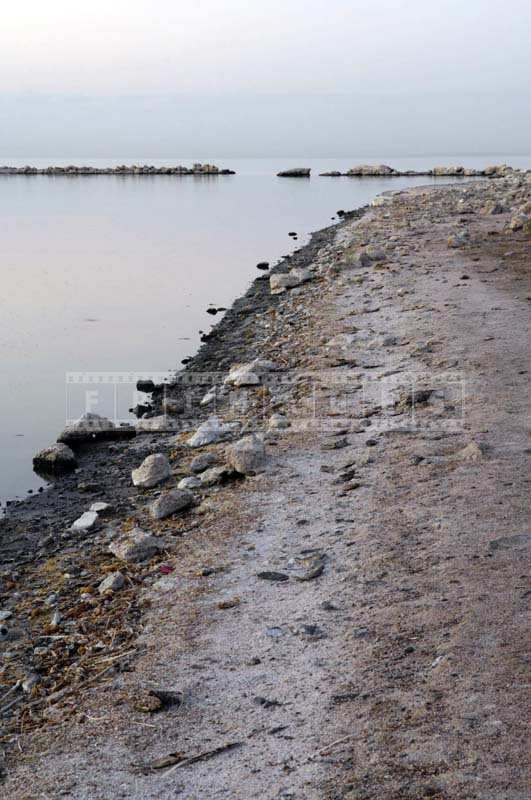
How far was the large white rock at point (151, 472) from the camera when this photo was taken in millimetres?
7984

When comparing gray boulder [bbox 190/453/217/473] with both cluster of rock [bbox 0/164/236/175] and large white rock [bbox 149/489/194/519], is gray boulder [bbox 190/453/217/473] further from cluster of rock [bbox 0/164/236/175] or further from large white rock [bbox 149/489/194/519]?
cluster of rock [bbox 0/164/236/175]

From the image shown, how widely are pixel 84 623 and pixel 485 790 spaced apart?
2.85 m

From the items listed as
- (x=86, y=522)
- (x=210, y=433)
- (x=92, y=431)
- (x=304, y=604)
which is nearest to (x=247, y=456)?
(x=86, y=522)

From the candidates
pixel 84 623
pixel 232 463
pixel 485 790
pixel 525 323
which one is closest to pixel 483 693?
pixel 485 790

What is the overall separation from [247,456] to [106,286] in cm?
1669

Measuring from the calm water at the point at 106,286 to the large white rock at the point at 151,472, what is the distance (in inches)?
52.9

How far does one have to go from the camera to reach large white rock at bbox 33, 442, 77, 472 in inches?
358

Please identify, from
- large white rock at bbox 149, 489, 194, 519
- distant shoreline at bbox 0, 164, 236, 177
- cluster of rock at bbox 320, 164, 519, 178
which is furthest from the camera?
distant shoreline at bbox 0, 164, 236, 177

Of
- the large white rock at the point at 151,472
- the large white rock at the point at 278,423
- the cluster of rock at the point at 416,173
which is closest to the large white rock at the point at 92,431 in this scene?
the large white rock at the point at 151,472

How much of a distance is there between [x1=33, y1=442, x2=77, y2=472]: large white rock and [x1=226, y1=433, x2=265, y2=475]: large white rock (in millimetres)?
2155

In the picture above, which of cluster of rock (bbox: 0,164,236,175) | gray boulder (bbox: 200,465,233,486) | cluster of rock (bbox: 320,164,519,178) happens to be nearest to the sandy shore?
gray boulder (bbox: 200,465,233,486)

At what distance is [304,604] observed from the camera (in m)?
5.20

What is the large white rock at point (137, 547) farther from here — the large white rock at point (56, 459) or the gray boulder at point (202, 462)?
the large white rock at point (56, 459)

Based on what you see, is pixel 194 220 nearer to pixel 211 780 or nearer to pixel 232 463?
pixel 232 463
